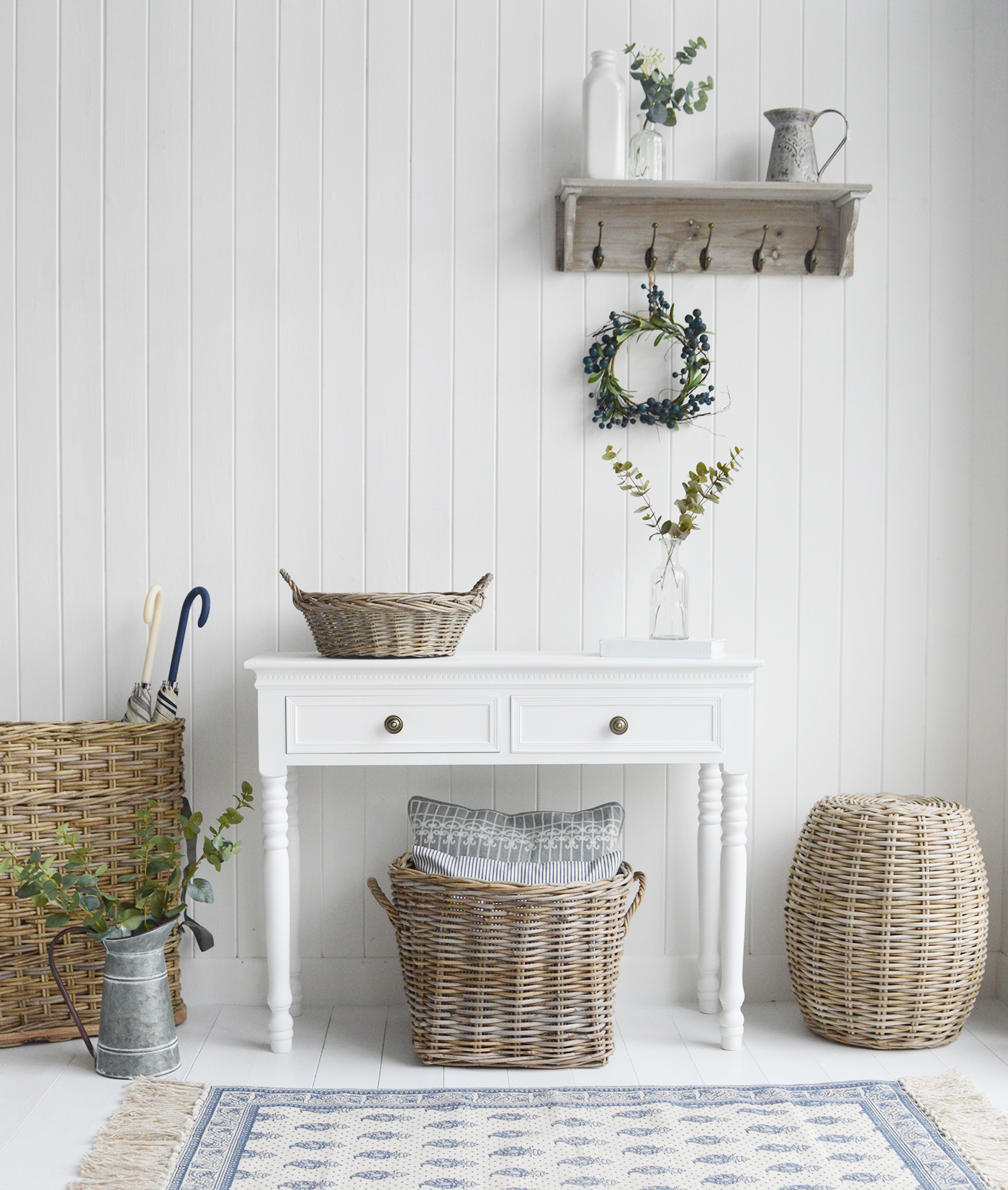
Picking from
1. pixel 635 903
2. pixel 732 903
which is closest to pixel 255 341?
pixel 635 903

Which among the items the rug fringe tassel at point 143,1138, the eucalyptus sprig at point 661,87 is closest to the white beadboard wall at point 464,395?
the eucalyptus sprig at point 661,87

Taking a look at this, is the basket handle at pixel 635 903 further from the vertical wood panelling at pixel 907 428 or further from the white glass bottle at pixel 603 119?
the white glass bottle at pixel 603 119

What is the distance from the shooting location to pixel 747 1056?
2.27 m

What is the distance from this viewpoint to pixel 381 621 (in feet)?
7.28

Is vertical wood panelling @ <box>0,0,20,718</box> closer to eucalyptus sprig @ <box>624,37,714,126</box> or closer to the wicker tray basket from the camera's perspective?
the wicker tray basket

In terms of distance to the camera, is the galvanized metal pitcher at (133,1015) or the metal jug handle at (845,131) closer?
the galvanized metal pitcher at (133,1015)

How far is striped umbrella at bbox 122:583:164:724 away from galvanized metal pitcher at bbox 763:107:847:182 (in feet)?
5.49

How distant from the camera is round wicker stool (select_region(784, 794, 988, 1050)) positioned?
88.7 inches

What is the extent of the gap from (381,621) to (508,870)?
55 centimetres

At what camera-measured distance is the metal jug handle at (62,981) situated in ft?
7.21

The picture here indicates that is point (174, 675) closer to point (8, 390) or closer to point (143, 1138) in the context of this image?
point (8, 390)

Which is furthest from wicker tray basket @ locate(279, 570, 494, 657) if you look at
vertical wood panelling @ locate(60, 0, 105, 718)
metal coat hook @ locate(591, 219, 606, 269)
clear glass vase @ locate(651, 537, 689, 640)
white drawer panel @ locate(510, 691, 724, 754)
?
metal coat hook @ locate(591, 219, 606, 269)

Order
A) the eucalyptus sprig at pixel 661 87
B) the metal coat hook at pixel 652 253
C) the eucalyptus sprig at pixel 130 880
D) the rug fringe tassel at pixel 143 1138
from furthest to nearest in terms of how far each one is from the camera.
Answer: the metal coat hook at pixel 652 253, the eucalyptus sprig at pixel 661 87, the eucalyptus sprig at pixel 130 880, the rug fringe tassel at pixel 143 1138

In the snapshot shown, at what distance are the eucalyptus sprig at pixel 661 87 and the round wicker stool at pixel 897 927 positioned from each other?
1.59m
